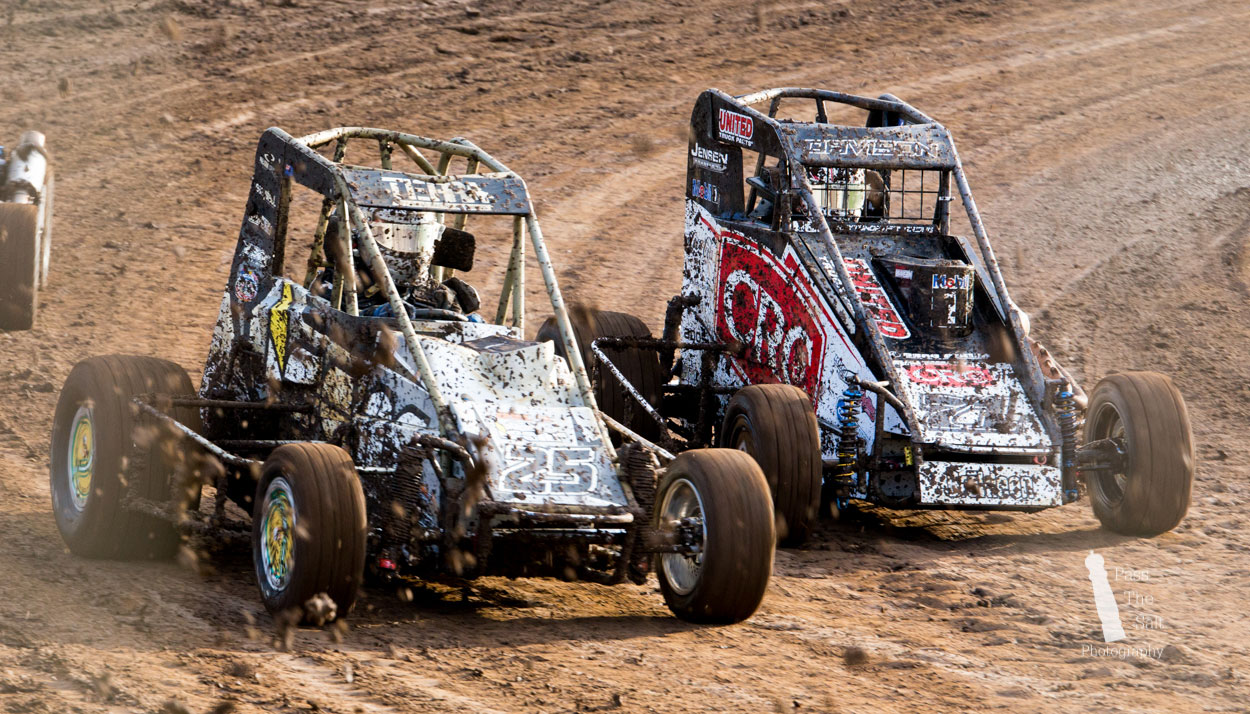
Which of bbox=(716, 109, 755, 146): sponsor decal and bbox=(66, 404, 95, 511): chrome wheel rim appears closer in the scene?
bbox=(66, 404, 95, 511): chrome wheel rim

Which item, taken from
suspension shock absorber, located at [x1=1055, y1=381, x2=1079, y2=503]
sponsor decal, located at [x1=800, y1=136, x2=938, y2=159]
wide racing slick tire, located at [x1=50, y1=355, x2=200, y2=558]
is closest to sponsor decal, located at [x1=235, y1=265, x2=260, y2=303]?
wide racing slick tire, located at [x1=50, y1=355, x2=200, y2=558]

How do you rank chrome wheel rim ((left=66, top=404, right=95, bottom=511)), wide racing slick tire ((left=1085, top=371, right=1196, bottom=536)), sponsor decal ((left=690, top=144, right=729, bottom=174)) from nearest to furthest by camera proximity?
chrome wheel rim ((left=66, top=404, right=95, bottom=511))
wide racing slick tire ((left=1085, top=371, right=1196, bottom=536))
sponsor decal ((left=690, top=144, right=729, bottom=174))

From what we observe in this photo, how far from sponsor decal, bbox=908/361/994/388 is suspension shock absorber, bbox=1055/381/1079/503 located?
392 mm

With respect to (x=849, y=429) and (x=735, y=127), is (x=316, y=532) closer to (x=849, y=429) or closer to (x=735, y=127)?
(x=849, y=429)

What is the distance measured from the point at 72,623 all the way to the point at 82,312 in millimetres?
6248

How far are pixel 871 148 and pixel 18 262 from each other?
590 cm

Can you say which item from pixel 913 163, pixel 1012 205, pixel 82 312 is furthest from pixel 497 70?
pixel 913 163

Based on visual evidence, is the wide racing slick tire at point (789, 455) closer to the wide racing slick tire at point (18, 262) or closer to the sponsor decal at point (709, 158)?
the sponsor decal at point (709, 158)

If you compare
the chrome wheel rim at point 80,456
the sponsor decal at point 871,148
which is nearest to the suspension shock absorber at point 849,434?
the sponsor decal at point 871,148

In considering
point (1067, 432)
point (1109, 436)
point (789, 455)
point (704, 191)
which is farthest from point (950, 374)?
point (704, 191)

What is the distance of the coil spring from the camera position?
8.62 metres

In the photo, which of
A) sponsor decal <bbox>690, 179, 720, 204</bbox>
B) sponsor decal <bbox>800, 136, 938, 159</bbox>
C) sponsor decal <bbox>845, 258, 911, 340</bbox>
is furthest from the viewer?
sponsor decal <bbox>690, 179, 720, 204</bbox>

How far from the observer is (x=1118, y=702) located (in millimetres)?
6277

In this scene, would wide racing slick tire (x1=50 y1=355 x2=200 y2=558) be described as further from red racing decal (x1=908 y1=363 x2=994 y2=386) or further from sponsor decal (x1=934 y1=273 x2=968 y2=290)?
sponsor decal (x1=934 y1=273 x2=968 y2=290)
